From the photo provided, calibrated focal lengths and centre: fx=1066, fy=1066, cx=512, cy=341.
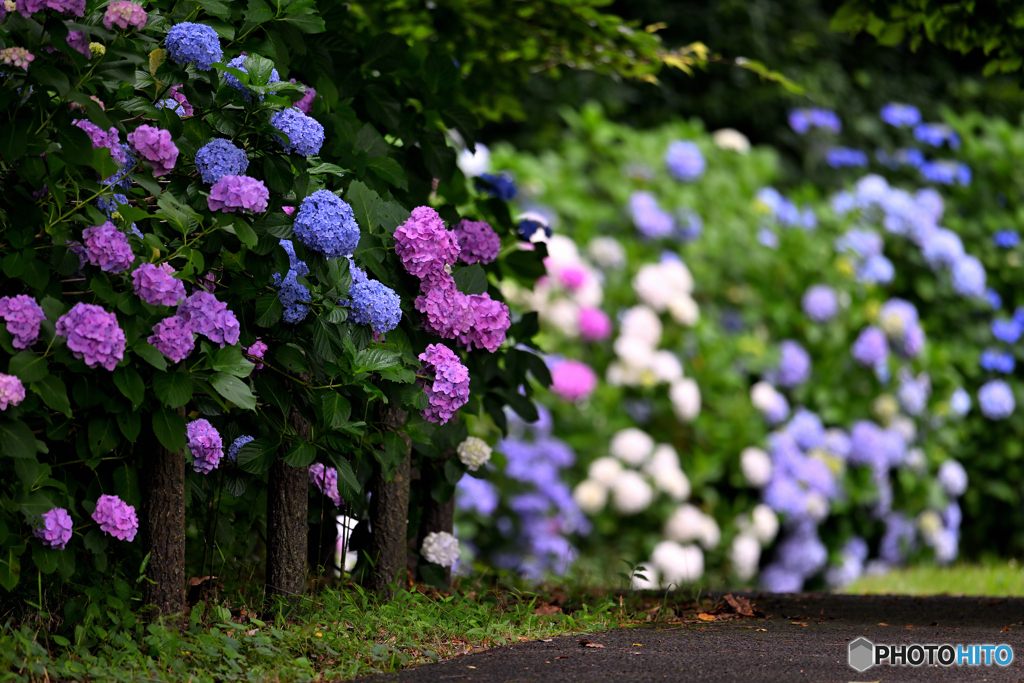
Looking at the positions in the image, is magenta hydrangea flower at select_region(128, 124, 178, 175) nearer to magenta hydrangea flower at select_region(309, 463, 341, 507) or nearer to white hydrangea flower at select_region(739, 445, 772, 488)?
magenta hydrangea flower at select_region(309, 463, 341, 507)

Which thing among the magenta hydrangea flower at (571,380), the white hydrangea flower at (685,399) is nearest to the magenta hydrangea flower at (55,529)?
the magenta hydrangea flower at (571,380)

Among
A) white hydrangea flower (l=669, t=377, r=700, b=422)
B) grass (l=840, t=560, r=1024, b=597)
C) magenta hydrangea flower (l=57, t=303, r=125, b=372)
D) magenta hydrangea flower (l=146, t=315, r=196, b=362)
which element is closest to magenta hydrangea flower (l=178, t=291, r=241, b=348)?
magenta hydrangea flower (l=146, t=315, r=196, b=362)

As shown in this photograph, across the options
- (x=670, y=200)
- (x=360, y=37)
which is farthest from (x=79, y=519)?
(x=670, y=200)

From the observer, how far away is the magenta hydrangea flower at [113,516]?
2.54m

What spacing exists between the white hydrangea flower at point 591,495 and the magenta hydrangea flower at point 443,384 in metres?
3.03

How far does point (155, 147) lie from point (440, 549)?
155cm

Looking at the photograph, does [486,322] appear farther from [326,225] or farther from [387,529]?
[387,529]

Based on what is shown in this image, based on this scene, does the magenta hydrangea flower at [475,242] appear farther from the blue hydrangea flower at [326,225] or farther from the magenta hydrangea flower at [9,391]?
the magenta hydrangea flower at [9,391]

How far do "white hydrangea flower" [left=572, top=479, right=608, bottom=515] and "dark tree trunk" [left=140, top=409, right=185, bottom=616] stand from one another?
322 centimetres

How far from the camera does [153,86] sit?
2.58 m

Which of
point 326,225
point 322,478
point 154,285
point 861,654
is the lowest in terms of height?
point 322,478

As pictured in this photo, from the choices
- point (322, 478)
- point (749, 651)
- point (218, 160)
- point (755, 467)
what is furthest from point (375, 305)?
point (755, 467)

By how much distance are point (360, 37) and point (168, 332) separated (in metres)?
1.69

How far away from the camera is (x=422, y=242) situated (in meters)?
2.64
